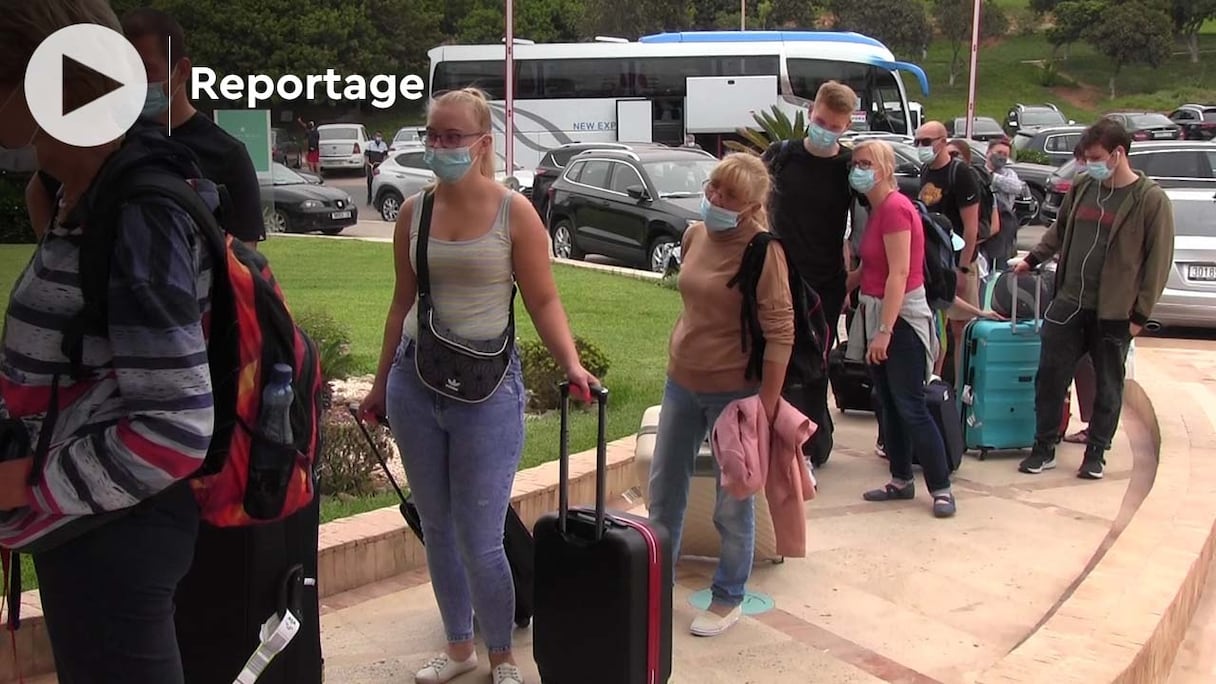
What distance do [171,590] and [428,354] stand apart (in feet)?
4.51

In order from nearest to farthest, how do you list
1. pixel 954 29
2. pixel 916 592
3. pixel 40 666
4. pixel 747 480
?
pixel 40 666
pixel 747 480
pixel 916 592
pixel 954 29

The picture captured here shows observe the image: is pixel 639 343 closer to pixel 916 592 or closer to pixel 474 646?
pixel 916 592

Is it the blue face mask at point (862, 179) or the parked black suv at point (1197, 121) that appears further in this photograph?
the parked black suv at point (1197, 121)

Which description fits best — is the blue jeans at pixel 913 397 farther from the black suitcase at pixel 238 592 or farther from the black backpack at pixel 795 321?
the black suitcase at pixel 238 592

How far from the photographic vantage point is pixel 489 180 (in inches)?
136

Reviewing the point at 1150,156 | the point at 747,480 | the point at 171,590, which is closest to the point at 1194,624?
the point at 747,480

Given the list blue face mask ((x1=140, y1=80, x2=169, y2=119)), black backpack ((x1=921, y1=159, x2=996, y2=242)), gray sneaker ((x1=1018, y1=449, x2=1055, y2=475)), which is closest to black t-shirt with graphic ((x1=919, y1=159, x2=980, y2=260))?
black backpack ((x1=921, y1=159, x2=996, y2=242))

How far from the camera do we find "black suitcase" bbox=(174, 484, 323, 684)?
240 centimetres

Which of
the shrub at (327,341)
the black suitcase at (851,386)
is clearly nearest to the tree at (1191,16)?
the black suitcase at (851,386)

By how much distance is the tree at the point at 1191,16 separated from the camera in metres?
66.6

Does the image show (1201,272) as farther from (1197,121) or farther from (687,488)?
(1197,121)

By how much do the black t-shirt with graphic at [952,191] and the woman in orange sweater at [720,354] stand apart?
3646 millimetres

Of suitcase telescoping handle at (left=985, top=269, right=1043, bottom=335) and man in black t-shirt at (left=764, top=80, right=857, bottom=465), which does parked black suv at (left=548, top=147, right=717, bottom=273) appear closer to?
suitcase telescoping handle at (left=985, top=269, right=1043, bottom=335)

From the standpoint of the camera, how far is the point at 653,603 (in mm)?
3326
